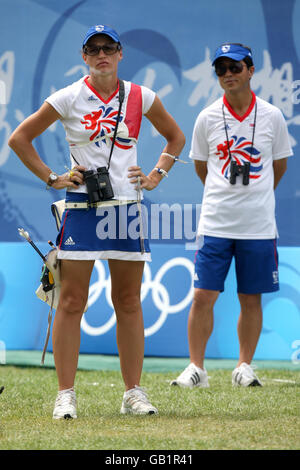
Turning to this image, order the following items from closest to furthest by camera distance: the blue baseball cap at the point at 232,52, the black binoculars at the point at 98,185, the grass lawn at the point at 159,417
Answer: the grass lawn at the point at 159,417
the black binoculars at the point at 98,185
the blue baseball cap at the point at 232,52

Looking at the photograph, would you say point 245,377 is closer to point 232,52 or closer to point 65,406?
point 65,406

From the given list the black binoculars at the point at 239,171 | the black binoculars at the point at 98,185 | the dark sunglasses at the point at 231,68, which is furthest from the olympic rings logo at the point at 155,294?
the black binoculars at the point at 98,185

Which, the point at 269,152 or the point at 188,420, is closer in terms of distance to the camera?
the point at 188,420

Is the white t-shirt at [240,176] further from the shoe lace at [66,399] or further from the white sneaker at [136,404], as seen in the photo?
the shoe lace at [66,399]

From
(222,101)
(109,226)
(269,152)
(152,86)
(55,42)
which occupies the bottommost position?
(109,226)

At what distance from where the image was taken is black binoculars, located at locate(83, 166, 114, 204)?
13.1 feet

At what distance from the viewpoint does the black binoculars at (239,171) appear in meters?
5.33

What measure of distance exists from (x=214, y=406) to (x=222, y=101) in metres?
2.12

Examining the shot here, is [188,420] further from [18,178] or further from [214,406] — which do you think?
[18,178]

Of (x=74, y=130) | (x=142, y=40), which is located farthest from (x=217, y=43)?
(x=74, y=130)

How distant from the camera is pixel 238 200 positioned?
17.7ft

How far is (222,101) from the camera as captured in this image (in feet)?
18.2

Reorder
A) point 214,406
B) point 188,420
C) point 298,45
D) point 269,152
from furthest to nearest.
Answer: point 298,45, point 269,152, point 214,406, point 188,420

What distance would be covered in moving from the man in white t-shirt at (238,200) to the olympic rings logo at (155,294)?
1278mm
